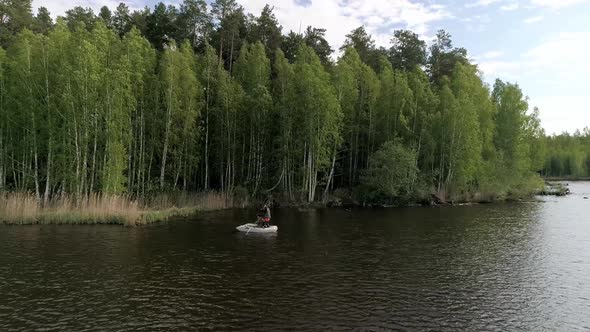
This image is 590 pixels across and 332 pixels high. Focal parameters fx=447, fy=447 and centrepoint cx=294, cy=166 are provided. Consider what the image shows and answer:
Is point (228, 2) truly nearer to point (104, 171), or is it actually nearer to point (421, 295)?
point (104, 171)

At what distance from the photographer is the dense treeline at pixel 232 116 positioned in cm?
3247

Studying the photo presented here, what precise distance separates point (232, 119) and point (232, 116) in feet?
1.06

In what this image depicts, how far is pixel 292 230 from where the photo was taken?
29.6 metres

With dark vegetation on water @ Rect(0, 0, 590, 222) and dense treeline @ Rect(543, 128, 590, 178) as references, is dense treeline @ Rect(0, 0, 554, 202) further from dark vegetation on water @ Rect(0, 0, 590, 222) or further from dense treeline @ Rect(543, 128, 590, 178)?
dense treeline @ Rect(543, 128, 590, 178)

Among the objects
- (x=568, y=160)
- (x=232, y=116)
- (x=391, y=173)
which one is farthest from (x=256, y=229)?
(x=568, y=160)

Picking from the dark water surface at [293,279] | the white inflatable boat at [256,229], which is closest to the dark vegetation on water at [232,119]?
the dark water surface at [293,279]

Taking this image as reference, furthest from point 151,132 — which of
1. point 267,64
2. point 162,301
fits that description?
point 162,301

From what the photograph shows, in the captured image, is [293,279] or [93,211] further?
[93,211]

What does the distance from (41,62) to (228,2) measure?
33.7m

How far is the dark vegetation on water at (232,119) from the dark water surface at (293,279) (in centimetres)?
848

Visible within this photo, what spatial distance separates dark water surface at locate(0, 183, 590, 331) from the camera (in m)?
13.1

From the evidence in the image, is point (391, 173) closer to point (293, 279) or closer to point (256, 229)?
point (256, 229)

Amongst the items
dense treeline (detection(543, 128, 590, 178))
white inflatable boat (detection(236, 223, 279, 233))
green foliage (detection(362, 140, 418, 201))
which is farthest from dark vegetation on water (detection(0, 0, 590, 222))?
dense treeline (detection(543, 128, 590, 178))

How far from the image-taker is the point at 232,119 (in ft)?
146
